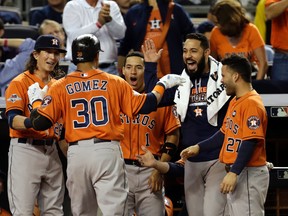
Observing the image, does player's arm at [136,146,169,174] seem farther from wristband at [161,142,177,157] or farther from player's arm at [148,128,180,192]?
wristband at [161,142,177,157]

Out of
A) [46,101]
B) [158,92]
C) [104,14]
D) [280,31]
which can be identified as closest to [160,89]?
[158,92]

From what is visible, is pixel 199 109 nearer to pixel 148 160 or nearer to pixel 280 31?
pixel 148 160

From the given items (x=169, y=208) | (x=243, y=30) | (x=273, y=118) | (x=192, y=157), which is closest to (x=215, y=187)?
(x=192, y=157)

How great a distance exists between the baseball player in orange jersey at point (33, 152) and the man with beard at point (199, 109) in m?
0.81

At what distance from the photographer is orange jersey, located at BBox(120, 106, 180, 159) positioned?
291 inches

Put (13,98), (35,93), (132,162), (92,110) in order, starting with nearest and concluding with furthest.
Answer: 1. (92,110)
2. (35,93)
3. (13,98)
4. (132,162)

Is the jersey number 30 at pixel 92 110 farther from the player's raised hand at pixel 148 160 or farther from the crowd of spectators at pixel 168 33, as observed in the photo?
the crowd of spectators at pixel 168 33

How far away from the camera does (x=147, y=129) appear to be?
24.4 ft

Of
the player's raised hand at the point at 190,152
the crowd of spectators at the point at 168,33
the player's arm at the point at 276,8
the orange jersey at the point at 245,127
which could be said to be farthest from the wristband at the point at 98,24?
the orange jersey at the point at 245,127

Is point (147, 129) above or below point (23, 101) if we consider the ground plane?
below

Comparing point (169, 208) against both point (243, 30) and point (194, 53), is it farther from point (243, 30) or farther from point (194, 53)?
point (243, 30)

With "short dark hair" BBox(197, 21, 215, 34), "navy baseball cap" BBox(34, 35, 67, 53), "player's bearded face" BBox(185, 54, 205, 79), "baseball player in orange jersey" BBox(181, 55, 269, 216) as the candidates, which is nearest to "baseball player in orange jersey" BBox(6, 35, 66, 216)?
"navy baseball cap" BBox(34, 35, 67, 53)

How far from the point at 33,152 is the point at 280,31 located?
309 cm

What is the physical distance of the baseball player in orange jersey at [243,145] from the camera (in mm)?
6602
